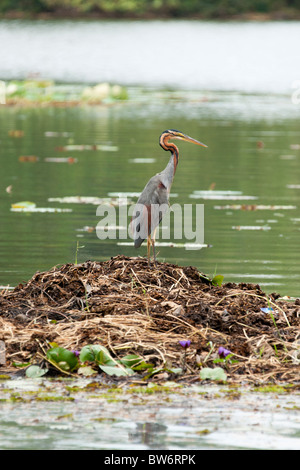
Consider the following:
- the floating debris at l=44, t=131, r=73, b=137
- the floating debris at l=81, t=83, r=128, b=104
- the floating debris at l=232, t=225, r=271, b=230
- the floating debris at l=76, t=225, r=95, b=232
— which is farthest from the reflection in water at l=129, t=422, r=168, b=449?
the floating debris at l=81, t=83, r=128, b=104

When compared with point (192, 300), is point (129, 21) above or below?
above

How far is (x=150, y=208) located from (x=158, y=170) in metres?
10.2

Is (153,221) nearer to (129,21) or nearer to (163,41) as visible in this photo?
(163,41)

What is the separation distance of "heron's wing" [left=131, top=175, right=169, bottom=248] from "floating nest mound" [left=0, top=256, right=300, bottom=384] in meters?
0.26

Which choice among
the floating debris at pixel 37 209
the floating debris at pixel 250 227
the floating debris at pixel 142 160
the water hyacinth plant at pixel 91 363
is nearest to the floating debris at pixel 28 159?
the floating debris at pixel 142 160

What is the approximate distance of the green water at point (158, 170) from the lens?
11.7 m

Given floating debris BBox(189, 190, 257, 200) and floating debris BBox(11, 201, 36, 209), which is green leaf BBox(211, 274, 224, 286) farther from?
floating debris BBox(189, 190, 257, 200)

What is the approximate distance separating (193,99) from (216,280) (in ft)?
88.3

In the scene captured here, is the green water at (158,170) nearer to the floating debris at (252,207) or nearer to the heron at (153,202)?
the floating debris at (252,207)

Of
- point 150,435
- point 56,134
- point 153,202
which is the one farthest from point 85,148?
point 150,435

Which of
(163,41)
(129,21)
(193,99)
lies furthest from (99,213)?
(129,21)

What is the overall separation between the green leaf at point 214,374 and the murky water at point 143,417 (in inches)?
4.3

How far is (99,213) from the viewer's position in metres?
14.5

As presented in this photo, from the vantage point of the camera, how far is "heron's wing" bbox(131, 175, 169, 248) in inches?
353
